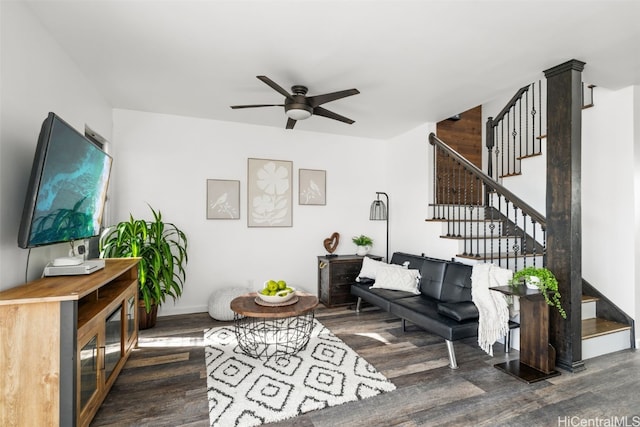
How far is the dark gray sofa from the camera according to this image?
2.81 meters

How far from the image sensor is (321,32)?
235 centimetres

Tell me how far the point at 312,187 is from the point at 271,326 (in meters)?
2.15

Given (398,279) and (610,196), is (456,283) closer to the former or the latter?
(398,279)

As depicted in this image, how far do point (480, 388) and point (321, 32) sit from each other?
114 inches

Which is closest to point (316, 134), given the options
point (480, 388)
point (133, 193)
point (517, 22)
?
point (133, 193)

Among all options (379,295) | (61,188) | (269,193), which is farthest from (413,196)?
(61,188)

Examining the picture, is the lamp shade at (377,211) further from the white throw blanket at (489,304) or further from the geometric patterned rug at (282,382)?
the geometric patterned rug at (282,382)

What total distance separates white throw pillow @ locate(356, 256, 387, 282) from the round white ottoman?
1614mm

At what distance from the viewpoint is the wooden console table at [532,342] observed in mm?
2643

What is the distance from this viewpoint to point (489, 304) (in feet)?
9.59

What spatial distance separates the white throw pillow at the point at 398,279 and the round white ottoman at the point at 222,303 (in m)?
1.77

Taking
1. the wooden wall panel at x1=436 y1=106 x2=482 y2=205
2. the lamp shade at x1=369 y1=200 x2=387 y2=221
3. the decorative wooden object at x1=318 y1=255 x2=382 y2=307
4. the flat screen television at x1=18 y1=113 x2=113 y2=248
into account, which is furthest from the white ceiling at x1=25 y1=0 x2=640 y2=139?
the decorative wooden object at x1=318 y1=255 x2=382 y2=307

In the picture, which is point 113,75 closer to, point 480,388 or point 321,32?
point 321,32

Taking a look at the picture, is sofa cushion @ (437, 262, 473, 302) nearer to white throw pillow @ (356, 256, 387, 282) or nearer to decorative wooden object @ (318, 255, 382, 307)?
white throw pillow @ (356, 256, 387, 282)
